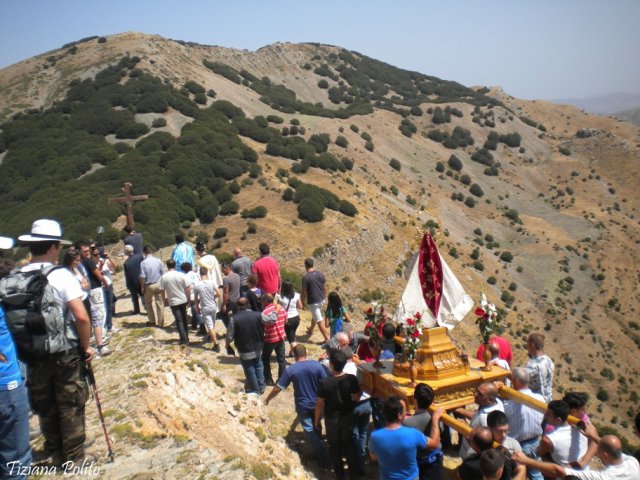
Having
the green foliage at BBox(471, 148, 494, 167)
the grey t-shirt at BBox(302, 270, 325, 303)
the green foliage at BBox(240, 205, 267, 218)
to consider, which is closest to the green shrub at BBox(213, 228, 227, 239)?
the green foliage at BBox(240, 205, 267, 218)

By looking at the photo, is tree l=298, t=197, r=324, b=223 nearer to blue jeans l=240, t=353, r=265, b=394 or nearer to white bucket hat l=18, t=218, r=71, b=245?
blue jeans l=240, t=353, r=265, b=394

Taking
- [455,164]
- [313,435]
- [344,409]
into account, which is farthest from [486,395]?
[455,164]

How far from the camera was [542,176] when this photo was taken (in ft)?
226

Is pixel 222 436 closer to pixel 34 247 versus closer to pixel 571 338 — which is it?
pixel 34 247

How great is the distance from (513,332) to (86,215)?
29.1 meters

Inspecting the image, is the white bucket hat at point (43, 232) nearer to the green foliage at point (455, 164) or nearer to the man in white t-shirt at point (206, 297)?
the man in white t-shirt at point (206, 297)

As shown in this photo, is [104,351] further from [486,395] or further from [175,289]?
[486,395]

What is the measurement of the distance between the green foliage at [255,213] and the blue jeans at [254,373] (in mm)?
22901

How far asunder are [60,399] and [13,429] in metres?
0.75

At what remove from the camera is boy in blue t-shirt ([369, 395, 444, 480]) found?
5.12 meters

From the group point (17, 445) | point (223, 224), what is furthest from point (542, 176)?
point (17, 445)

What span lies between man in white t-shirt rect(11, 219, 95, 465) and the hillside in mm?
13474

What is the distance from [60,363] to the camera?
4.95 metres

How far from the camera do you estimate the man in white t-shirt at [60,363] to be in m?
4.91
